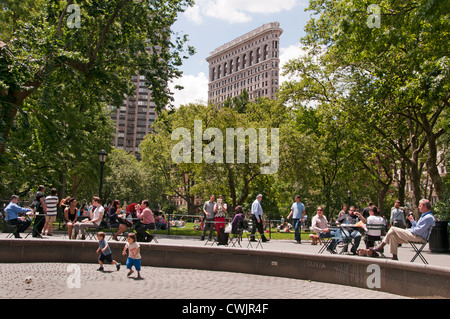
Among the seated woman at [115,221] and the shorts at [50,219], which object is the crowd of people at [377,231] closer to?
the seated woman at [115,221]

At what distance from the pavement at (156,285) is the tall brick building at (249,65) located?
123 meters

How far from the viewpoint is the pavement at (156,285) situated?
738 cm

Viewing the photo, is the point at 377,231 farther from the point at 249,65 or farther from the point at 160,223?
the point at 249,65

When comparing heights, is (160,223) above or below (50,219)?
below

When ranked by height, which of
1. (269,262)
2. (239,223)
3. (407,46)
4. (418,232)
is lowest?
(269,262)

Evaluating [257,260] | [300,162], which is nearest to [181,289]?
[257,260]

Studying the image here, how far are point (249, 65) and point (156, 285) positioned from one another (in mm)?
147036

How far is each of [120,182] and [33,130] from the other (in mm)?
50768

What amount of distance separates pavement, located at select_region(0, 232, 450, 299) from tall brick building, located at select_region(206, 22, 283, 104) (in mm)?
122902

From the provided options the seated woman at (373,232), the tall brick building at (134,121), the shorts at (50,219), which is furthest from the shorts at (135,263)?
the tall brick building at (134,121)

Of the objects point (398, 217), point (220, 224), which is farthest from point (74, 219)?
point (398, 217)

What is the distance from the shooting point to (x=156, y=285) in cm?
836

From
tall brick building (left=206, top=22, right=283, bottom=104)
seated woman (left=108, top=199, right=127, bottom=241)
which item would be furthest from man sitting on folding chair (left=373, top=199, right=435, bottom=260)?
tall brick building (left=206, top=22, right=283, bottom=104)
